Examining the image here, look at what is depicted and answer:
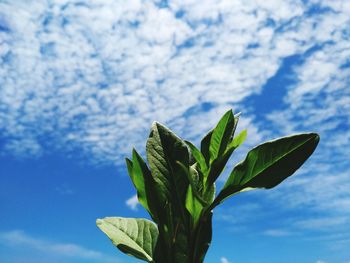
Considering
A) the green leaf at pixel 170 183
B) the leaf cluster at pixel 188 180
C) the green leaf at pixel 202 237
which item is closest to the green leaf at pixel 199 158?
the leaf cluster at pixel 188 180

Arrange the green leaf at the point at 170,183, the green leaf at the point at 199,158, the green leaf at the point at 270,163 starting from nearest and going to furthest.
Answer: the green leaf at the point at 270,163, the green leaf at the point at 170,183, the green leaf at the point at 199,158

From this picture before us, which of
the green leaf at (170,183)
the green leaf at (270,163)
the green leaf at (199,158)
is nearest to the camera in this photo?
the green leaf at (270,163)

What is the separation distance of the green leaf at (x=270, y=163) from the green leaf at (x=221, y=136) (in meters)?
0.20

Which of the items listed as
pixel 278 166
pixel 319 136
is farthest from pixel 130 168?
pixel 319 136

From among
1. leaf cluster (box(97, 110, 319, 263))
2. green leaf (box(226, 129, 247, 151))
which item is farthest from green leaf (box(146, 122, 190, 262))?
green leaf (box(226, 129, 247, 151))

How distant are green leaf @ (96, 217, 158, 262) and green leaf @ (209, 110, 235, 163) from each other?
0.45 metres

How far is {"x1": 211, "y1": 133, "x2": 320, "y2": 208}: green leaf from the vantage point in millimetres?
1646

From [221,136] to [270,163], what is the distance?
0.29m

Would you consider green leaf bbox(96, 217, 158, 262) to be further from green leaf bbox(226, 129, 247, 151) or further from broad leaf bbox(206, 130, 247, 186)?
green leaf bbox(226, 129, 247, 151)

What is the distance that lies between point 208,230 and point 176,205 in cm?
17

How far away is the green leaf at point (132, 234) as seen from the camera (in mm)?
1843

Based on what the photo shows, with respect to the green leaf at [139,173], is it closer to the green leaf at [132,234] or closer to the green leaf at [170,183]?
the green leaf at [170,183]

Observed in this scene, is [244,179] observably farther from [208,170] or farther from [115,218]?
[115,218]

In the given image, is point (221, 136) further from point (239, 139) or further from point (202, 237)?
point (202, 237)
